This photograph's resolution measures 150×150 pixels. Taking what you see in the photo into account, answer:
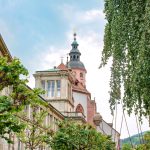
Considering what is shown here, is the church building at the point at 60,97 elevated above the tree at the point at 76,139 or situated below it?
above

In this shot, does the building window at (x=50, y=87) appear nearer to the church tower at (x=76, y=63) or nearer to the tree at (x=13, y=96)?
the church tower at (x=76, y=63)

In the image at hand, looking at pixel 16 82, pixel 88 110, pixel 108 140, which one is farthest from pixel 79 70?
pixel 16 82

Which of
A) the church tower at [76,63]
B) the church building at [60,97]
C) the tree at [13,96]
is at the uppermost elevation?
the church tower at [76,63]

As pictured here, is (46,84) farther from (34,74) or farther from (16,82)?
(16,82)

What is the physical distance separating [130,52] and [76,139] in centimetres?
3494

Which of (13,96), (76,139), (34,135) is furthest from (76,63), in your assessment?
(13,96)

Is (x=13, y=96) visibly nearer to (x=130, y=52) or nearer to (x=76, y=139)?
(x=130, y=52)

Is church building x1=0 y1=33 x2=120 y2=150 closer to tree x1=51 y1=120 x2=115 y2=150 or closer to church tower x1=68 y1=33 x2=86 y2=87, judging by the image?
tree x1=51 y1=120 x2=115 y2=150

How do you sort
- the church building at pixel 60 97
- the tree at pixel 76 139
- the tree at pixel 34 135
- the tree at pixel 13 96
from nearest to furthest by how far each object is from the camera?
the tree at pixel 13 96 → the tree at pixel 34 135 → the tree at pixel 76 139 → the church building at pixel 60 97

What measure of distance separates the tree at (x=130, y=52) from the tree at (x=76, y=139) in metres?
30.6

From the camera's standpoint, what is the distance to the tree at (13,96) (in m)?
18.7

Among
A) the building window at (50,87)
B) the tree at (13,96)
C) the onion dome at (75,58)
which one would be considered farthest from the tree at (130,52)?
the onion dome at (75,58)

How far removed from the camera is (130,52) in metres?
17.8

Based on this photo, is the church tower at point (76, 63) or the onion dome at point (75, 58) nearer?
the church tower at point (76, 63)
